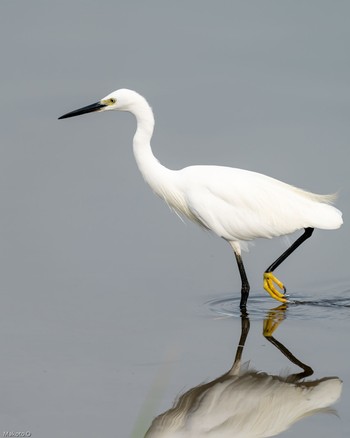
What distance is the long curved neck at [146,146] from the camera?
7.76 m

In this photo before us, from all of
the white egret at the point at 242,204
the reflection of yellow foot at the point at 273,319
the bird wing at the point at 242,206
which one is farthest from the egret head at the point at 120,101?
the reflection of yellow foot at the point at 273,319

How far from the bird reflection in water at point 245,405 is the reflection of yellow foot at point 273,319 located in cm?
67

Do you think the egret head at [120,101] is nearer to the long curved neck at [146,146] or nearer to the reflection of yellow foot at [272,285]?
the long curved neck at [146,146]

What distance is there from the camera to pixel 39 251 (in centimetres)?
817

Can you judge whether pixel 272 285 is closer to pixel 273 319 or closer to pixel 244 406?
pixel 273 319

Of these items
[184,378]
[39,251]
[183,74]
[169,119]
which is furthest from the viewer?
[183,74]

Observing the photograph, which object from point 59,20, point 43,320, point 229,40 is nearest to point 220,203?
point 43,320

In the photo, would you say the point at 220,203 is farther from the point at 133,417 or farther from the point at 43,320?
the point at 133,417

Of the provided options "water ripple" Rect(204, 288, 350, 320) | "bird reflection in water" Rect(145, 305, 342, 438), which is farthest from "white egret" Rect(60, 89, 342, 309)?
"bird reflection in water" Rect(145, 305, 342, 438)

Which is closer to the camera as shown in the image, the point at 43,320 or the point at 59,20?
the point at 43,320

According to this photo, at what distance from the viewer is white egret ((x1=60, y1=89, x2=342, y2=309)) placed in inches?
300

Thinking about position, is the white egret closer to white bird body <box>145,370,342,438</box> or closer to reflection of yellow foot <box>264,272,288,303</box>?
reflection of yellow foot <box>264,272,288,303</box>

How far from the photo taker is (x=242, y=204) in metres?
7.65

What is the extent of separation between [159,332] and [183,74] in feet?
17.1
